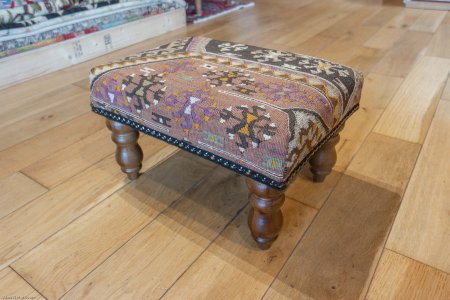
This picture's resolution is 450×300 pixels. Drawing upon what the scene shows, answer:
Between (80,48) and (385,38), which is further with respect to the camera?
(385,38)

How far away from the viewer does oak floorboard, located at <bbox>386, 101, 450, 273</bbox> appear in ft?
2.42

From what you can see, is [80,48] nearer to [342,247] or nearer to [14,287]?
[14,287]

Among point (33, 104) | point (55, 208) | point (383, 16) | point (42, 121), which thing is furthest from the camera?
point (383, 16)

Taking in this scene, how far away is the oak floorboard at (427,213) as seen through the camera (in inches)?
29.0

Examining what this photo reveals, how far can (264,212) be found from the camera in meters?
0.67

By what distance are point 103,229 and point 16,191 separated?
30 centimetres

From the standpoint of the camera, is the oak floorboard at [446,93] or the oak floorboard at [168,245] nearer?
the oak floorboard at [168,245]

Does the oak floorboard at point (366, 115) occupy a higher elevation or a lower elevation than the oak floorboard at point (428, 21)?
lower

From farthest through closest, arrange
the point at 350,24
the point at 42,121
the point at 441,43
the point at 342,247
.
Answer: the point at 350,24
the point at 441,43
the point at 42,121
the point at 342,247

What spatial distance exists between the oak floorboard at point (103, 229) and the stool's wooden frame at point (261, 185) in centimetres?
8

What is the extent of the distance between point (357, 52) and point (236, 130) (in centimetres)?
143

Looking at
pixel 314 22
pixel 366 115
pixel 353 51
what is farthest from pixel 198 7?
pixel 366 115

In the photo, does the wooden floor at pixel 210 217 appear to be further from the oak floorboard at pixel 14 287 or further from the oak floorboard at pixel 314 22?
the oak floorboard at pixel 314 22

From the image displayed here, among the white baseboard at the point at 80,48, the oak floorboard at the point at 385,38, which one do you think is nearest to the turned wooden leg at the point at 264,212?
the white baseboard at the point at 80,48
